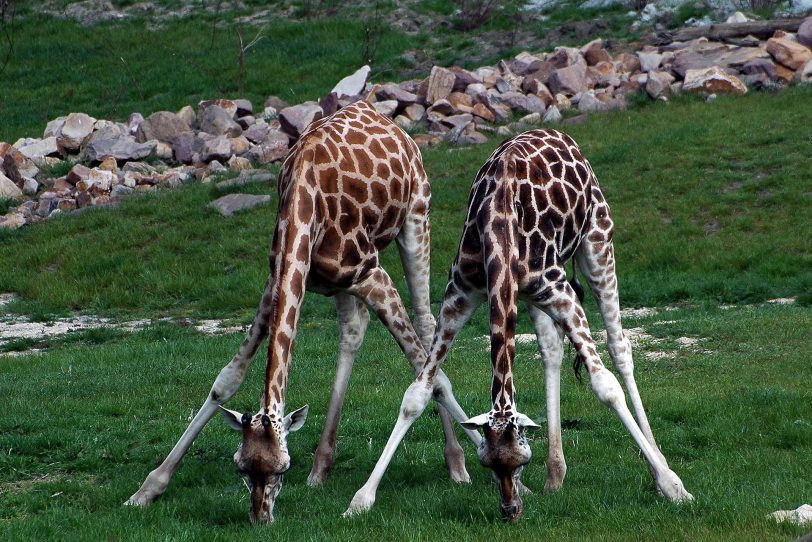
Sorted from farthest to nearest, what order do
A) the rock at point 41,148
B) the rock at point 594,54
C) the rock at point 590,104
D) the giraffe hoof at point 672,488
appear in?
1. the rock at point 594,54
2. the rock at point 41,148
3. the rock at point 590,104
4. the giraffe hoof at point 672,488

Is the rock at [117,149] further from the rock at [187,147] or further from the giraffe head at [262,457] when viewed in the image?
the giraffe head at [262,457]

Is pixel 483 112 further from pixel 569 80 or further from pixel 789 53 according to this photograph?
pixel 789 53

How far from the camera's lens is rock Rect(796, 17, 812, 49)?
2584 centimetres

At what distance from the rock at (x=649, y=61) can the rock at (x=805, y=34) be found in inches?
123

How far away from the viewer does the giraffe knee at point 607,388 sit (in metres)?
7.71

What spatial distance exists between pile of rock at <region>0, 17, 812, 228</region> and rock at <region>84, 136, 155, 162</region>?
0.02 metres

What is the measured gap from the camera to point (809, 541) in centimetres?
475

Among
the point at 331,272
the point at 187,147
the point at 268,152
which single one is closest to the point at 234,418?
the point at 331,272

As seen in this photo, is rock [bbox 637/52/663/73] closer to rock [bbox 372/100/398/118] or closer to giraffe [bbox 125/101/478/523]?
rock [bbox 372/100/398/118]

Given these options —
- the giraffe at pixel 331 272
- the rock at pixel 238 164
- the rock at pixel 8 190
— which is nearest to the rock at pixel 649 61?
the rock at pixel 238 164

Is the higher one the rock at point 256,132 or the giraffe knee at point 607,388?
the giraffe knee at point 607,388

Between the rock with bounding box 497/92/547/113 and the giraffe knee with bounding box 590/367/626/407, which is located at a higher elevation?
the giraffe knee with bounding box 590/367/626/407

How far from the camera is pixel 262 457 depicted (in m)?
6.93

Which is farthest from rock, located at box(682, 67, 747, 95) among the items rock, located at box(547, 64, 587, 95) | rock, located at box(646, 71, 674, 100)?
rock, located at box(547, 64, 587, 95)
